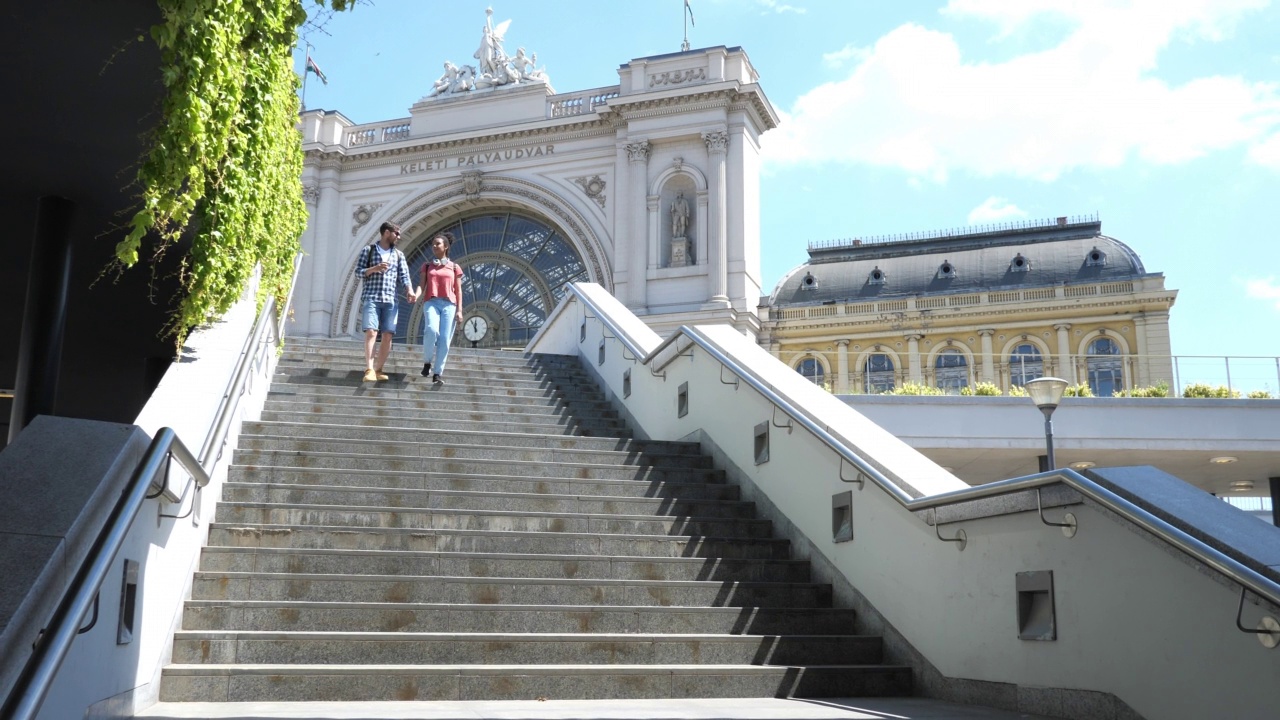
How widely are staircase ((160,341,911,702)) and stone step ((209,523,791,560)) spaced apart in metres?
0.01

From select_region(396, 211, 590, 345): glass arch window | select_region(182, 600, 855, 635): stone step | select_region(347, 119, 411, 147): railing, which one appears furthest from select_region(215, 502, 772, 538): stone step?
select_region(347, 119, 411, 147): railing

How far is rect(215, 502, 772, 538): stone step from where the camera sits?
6332 mm

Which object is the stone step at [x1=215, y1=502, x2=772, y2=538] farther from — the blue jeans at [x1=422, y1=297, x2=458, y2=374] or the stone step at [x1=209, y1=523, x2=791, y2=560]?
the blue jeans at [x1=422, y1=297, x2=458, y2=374]

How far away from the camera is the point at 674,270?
29.4 metres

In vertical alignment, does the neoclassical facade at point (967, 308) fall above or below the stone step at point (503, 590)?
above

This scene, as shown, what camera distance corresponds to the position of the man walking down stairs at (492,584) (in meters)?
5.02

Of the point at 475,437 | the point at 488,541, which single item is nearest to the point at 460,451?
the point at 475,437

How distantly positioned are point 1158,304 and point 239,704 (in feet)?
135

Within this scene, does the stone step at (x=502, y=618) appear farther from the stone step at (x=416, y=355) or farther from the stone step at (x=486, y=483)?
the stone step at (x=416, y=355)

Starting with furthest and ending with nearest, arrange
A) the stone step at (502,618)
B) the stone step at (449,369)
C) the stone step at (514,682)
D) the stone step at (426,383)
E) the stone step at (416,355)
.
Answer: the stone step at (416,355)
the stone step at (449,369)
the stone step at (426,383)
the stone step at (502,618)
the stone step at (514,682)

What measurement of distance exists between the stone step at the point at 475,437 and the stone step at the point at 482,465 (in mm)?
234

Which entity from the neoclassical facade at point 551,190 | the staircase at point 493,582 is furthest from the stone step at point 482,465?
the neoclassical facade at point 551,190

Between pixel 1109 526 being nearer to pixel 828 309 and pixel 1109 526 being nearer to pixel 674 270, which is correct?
pixel 674 270

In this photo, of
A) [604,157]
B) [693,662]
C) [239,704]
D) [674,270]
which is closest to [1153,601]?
[693,662]
